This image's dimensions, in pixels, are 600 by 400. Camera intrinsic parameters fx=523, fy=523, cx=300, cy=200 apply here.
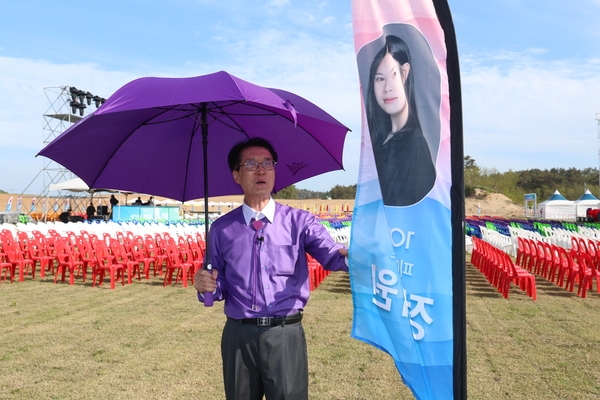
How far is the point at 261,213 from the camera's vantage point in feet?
8.27

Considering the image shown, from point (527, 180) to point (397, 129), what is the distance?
91.8 m

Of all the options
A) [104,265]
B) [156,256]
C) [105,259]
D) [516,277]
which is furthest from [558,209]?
[104,265]

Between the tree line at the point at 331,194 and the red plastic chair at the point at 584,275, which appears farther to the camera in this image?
the tree line at the point at 331,194

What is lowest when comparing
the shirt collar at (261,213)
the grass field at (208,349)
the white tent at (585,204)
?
the grass field at (208,349)

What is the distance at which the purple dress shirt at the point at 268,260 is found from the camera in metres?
2.41

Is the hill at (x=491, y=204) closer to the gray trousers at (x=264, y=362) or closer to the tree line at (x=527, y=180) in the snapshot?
the tree line at (x=527, y=180)

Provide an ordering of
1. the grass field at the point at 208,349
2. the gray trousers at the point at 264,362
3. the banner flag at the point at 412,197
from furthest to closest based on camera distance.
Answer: the grass field at the point at 208,349 → the gray trousers at the point at 264,362 → the banner flag at the point at 412,197

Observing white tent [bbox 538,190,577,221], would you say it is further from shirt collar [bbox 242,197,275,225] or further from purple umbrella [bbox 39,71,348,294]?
shirt collar [bbox 242,197,275,225]

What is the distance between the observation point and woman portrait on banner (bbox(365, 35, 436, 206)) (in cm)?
180

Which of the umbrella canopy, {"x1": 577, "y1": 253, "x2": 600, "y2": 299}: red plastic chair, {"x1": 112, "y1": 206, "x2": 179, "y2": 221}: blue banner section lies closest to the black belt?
the umbrella canopy

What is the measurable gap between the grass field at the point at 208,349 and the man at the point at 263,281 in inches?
87.0

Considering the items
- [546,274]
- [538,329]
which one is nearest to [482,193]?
[546,274]

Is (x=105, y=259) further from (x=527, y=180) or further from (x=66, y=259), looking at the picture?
(x=527, y=180)

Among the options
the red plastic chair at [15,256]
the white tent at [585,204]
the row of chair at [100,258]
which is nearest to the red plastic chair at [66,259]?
the row of chair at [100,258]
